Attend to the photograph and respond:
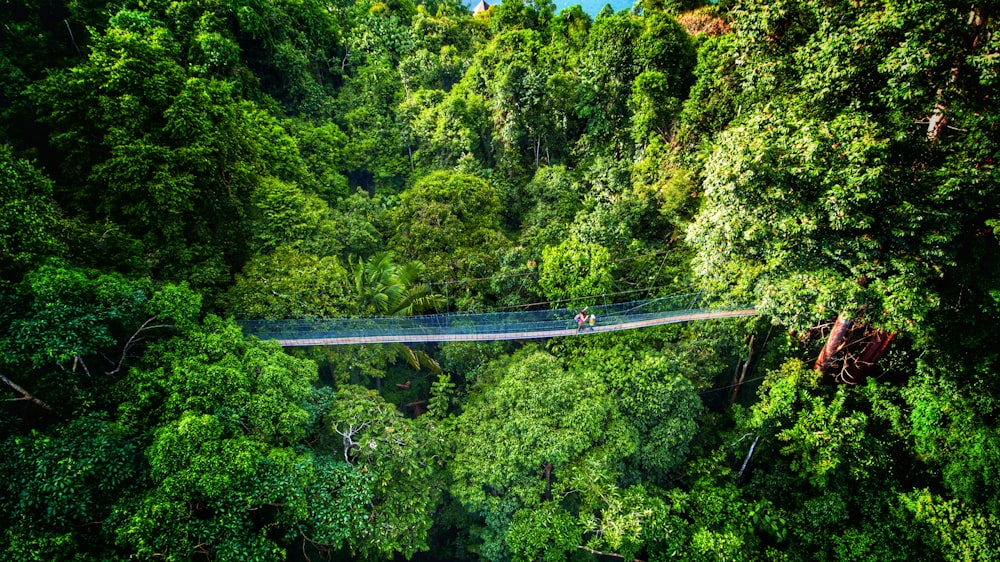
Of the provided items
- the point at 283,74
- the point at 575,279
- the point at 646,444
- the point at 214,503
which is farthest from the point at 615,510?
the point at 283,74

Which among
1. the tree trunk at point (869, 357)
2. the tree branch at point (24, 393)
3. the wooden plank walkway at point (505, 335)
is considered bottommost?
the tree trunk at point (869, 357)

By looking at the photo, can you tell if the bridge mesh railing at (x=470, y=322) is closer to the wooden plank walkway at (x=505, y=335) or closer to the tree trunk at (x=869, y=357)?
the wooden plank walkway at (x=505, y=335)

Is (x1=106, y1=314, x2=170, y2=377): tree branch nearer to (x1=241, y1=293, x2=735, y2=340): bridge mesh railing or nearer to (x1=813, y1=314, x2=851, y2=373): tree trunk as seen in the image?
(x1=241, y1=293, x2=735, y2=340): bridge mesh railing

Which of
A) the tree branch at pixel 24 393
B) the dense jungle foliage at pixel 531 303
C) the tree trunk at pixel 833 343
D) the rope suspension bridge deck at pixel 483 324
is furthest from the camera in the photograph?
the rope suspension bridge deck at pixel 483 324

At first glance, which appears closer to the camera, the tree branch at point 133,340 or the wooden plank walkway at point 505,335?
the tree branch at point 133,340

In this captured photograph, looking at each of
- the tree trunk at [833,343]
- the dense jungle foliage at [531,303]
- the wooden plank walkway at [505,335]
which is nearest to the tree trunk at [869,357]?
the dense jungle foliage at [531,303]

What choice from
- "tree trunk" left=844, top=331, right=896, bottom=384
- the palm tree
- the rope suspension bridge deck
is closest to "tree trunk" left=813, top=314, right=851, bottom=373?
"tree trunk" left=844, top=331, right=896, bottom=384

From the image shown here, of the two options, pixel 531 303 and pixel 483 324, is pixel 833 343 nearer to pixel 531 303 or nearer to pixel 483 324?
pixel 531 303

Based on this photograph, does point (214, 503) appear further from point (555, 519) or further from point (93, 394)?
point (555, 519)
